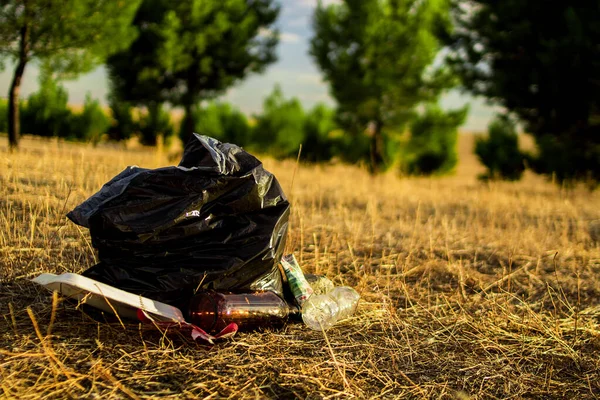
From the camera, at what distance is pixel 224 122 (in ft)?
73.7

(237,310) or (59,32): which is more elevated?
(59,32)

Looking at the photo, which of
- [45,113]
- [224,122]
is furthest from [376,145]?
[45,113]

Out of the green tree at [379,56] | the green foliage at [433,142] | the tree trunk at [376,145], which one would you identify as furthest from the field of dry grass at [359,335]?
the green foliage at [433,142]

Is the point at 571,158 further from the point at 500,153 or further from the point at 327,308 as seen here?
the point at 327,308

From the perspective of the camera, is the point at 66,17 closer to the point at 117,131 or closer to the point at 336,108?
the point at 336,108

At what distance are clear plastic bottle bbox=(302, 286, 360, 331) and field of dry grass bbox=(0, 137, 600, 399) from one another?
77 mm

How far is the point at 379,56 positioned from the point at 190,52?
7.82 metres

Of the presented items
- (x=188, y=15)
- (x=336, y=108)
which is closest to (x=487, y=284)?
(x=336, y=108)

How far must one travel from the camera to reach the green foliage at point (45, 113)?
838 inches

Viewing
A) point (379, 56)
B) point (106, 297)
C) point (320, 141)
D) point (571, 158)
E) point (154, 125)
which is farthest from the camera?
point (154, 125)

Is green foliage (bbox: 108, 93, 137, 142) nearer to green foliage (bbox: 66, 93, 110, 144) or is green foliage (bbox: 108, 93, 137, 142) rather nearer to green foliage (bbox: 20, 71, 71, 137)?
green foliage (bbox: 66, 93, 110, 144)

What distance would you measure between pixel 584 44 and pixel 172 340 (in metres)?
10.9

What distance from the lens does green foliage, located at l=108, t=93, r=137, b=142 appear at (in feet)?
76.5

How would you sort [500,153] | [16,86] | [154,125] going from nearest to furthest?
1. [16,86]
2. [500,153]
3. [154,125]
